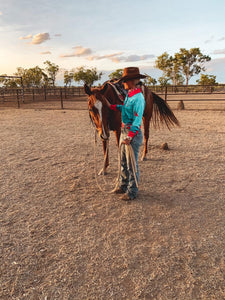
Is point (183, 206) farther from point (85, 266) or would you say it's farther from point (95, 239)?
point (85, 266)

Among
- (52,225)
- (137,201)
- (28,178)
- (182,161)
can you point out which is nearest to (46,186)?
(28,178)

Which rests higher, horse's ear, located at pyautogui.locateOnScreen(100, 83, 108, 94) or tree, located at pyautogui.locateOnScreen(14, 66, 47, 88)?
tree, located at pyautogui.locateOnScreen(14, 66, 47, 88)

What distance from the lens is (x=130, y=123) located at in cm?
289

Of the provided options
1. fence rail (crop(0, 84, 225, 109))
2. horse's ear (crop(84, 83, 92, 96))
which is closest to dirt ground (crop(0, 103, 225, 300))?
horse's ear (crop(84, 83, 92, 96))

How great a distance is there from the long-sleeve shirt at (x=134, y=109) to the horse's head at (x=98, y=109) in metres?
0.29

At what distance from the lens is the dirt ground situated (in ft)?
5.89

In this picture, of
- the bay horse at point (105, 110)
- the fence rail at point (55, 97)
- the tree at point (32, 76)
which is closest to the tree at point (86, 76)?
the tree at point (32, 76)

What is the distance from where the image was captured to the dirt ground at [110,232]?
1.79m

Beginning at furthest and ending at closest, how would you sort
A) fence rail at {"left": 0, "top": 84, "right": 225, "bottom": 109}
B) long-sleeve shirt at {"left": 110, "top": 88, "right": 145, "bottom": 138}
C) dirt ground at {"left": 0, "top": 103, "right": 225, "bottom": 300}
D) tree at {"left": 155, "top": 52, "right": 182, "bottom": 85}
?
tree at {"left": 155, "top": 52, "right": 182, "bottom": 85}
fence rail at {"left": 0, "top": 84, "right": 225, "bottom": 109}
long-sleeve shirt at {"left": 110, "top": 88, "right": 145, "bottom": 138}
dirt ground at {"left": 0, "top": 103, "right": 225, "bottom": 300}

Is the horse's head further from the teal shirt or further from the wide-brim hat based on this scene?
the wide-brim hat

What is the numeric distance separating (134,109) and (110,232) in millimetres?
1457

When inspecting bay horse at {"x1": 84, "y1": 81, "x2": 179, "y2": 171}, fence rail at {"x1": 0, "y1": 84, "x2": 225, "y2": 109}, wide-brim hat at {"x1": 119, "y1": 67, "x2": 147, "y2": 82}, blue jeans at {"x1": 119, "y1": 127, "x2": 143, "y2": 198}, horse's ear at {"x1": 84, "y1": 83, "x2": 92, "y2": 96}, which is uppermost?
fence rail at {"x1": 0, "y1": 84, "x2": 225, "y2": 109}

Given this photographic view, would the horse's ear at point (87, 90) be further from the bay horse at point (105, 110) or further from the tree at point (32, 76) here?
the tree at point (32, 76)

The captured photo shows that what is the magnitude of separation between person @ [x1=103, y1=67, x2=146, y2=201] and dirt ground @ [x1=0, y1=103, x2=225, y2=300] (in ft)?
0.77
